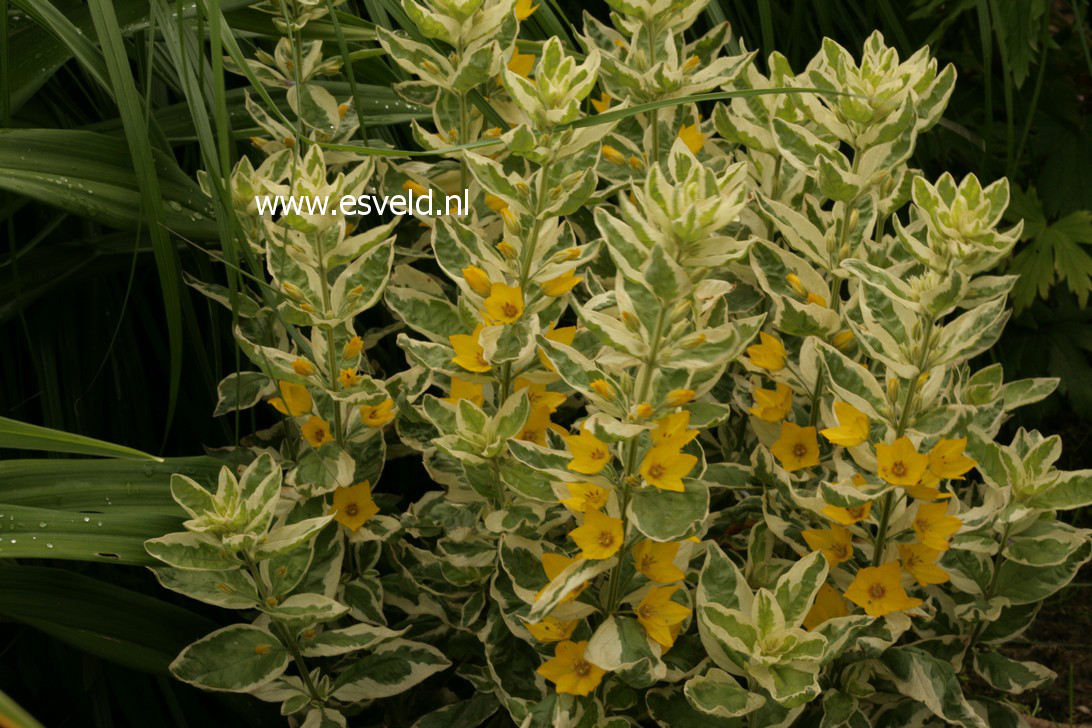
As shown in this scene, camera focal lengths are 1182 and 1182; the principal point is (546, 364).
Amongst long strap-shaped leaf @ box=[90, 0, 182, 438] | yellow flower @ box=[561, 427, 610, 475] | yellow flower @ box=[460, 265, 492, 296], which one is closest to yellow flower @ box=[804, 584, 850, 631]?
yellow flower @ box=[561, 427, 610, 475]

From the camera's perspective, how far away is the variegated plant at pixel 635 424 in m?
1.02

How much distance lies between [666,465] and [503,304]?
0.72 feet

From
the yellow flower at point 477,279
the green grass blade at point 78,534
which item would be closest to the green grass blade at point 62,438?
the green grass blade at point 78,534

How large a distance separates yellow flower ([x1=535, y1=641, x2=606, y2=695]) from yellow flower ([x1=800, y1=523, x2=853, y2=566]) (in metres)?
0.25

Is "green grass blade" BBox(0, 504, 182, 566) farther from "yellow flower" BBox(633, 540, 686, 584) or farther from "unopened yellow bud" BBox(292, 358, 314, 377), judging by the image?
"yellow flower" BBox(633, 540, 686, 584)

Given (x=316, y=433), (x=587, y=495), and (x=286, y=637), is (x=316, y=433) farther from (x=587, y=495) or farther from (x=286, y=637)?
(x=587, y=495)

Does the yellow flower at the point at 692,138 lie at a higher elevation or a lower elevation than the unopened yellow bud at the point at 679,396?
higher

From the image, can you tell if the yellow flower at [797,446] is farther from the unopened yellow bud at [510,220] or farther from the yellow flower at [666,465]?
the unopened yellow bud at [510,220]

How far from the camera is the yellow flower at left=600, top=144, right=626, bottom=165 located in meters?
1.31

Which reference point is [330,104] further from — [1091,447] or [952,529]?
[1091,447]

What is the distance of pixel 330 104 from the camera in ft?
4.48

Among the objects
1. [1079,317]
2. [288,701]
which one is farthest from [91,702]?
[1079,317]

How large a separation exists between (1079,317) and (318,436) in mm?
1503

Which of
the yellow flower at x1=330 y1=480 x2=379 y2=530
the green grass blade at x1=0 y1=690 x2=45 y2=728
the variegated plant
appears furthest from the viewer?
the yellow flower at x1=330 y1=480 x2=379 y2=530
